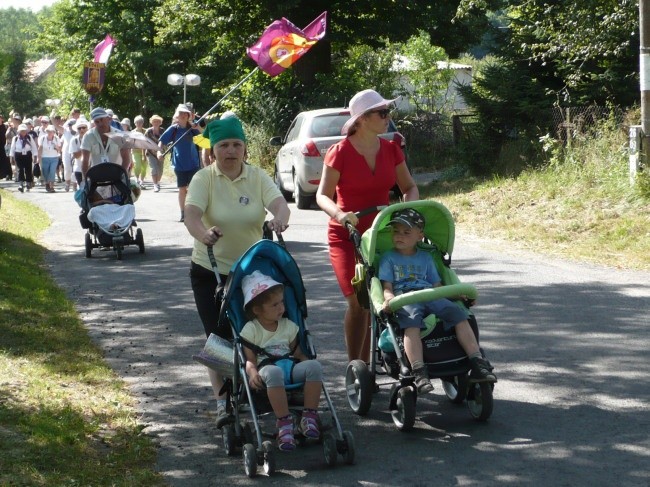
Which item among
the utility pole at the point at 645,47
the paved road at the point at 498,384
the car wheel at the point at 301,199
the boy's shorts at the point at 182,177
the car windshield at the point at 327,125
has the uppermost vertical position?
the utility pole at the point at 645,47

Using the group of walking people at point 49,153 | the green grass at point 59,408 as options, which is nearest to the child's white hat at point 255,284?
the green grass at point 59,408

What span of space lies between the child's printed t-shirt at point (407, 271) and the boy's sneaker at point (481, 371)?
0.66m

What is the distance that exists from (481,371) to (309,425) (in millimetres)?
1065

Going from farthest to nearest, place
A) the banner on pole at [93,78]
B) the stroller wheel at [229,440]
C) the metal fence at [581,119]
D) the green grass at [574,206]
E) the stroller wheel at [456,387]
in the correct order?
the banner on pole at [93,78] → the metal fence at [581,119] → the green grass at [574,206] → the stroller wheel at [456,387] → the stroller wheel at [229,440]

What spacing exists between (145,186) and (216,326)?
976 inches

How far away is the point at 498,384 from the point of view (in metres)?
7.72

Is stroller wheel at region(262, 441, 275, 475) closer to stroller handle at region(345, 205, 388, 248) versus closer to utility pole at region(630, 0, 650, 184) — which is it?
stroller handle at region(345, 205, 388, 248)

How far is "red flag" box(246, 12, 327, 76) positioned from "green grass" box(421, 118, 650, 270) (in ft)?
17.0

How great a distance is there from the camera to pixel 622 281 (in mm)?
11648

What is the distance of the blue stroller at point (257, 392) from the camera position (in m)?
6.01

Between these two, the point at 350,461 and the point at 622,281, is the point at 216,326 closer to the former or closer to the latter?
the point at 350,461

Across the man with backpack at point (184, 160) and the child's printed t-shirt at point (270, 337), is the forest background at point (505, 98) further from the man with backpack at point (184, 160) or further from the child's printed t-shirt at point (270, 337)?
the man with backpack at point (184, 160)

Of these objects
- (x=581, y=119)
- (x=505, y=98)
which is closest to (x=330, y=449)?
(x=581, y=119)

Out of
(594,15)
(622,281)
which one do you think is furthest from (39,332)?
(594,15)
